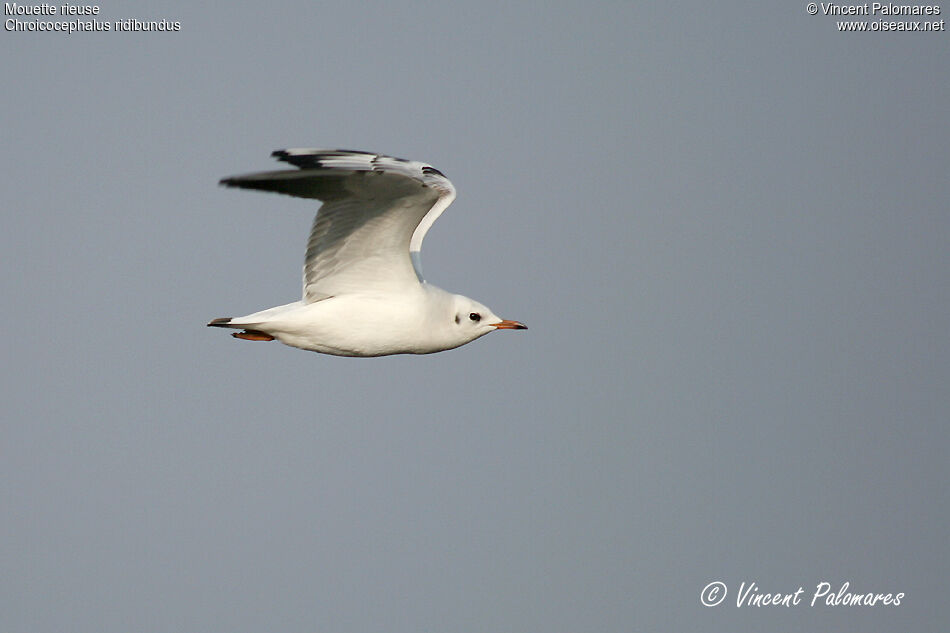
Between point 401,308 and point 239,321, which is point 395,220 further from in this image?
point 239,321

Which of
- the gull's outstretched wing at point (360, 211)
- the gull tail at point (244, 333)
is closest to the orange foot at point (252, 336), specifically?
the gull tail at point (244, 333)

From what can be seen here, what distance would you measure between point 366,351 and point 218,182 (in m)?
3.20

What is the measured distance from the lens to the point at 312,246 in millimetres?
13961

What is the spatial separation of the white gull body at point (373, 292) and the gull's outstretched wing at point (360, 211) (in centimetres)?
1

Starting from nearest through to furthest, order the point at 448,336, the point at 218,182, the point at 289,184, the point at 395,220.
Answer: the point at 218,182
the point at 289,184
the point at 395,220
the point at 448,336

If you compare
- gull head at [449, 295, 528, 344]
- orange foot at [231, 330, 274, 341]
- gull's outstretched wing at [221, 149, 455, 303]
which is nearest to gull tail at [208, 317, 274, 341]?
orange foot at [231, 330, 274, 341]

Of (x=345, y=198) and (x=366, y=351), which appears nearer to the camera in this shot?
(x=345, y=198)

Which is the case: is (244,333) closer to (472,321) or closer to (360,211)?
(360,211)

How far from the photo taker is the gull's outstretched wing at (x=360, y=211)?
12.3 metres

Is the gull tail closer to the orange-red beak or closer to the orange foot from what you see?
the orange foot

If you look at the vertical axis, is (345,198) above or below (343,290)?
above

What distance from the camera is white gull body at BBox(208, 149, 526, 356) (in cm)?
1345

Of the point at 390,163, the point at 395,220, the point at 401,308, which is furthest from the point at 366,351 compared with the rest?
the point at 390,163

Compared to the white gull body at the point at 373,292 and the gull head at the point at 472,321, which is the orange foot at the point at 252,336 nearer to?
the white gull body at the point at 373,292
